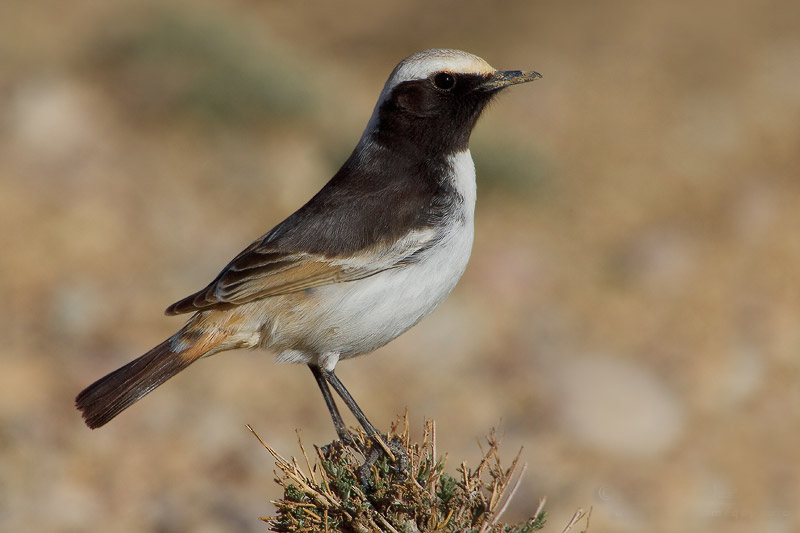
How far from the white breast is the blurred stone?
4017mm

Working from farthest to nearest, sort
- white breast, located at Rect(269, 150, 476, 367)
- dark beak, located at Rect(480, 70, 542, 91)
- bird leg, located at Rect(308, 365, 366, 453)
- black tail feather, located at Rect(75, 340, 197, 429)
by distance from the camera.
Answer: dark beak, located at Rect(480, 70, 542, 91), white breast, located at Rect(269, 150, 476, 367), black tail feather, located at Rect(75, 340, 197, 429), bird leg, located at Rect(308, 365, 366, 453)

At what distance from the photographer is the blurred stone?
819cm

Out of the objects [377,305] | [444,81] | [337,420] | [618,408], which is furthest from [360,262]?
[618,408]

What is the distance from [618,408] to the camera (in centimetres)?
838

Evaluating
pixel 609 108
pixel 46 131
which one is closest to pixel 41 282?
pixel 46 131

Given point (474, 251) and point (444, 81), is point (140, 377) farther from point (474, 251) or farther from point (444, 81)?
point (474, 251)

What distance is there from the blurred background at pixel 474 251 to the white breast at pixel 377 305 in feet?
6.53

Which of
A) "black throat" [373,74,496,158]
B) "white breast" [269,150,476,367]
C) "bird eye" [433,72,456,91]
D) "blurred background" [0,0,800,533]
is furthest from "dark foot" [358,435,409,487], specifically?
"blurred background" [0,0,800,533]

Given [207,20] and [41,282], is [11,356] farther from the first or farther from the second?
[207,20]

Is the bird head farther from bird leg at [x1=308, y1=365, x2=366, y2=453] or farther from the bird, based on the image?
bird leg at [x1=308, y1=365, x2=366, y2=453]

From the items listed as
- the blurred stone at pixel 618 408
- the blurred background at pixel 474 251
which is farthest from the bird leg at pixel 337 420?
the blurred stone at pixel 618 408

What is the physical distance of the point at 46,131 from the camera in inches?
466

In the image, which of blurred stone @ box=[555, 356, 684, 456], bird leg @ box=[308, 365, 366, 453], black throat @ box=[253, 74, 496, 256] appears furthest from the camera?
blurred stone @ box=[555, 356, 684, 456]

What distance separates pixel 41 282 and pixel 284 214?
2759 millimetres
